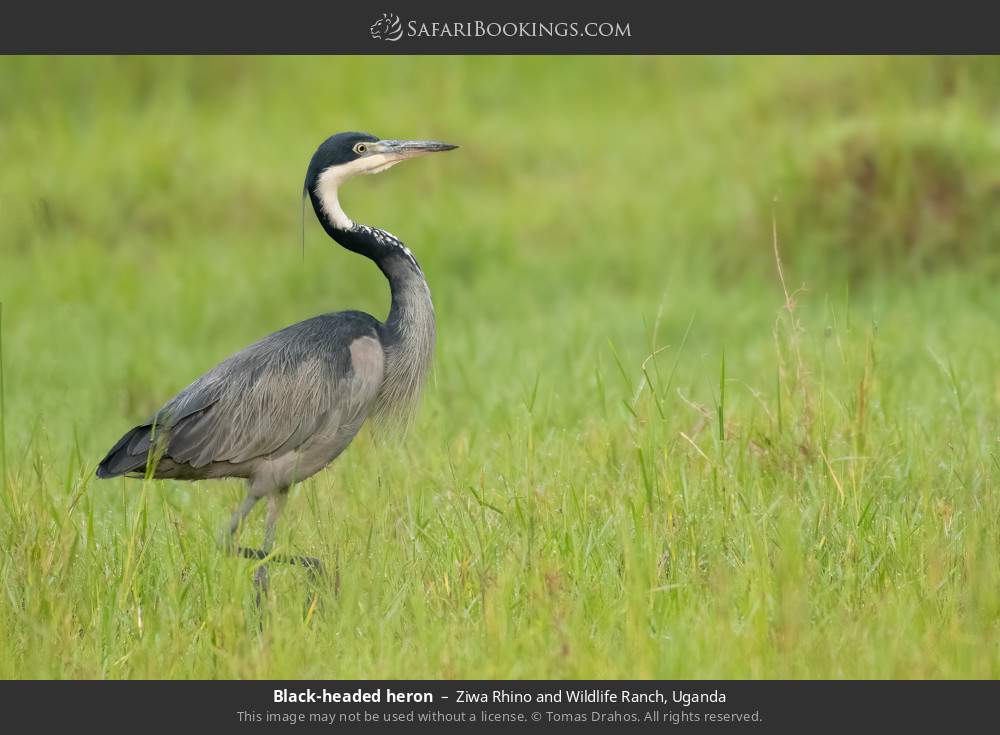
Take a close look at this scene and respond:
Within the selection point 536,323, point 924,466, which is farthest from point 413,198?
point 924,466

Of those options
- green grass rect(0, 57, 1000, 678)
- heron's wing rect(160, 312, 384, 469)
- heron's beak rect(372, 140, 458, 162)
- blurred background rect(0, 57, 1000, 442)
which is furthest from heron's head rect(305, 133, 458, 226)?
blurred background rect(0, 57, 1000, 442)

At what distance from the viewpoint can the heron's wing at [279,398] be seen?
532cm

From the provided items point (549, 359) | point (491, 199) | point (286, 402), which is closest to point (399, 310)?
point (286, 402)

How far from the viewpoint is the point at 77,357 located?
852 cm

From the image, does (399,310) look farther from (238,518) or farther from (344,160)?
(238,518)

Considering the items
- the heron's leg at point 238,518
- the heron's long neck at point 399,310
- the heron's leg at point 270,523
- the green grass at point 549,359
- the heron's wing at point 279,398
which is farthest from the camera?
the heron's long neck at point 399,310

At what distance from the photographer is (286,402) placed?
17.6 ft

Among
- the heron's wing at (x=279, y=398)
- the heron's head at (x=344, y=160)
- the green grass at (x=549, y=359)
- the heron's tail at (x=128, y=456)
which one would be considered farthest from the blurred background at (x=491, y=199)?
the heron's head at (x=344, y=160)

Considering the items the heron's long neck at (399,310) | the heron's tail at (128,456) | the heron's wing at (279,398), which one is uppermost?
the heron's long neck at (399,310)

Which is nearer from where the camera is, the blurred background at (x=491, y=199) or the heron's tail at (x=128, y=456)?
the heron's tail at (x=128, y=456)

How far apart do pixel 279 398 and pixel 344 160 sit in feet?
3.33

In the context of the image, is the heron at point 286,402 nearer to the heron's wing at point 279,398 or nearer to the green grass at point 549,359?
the heron's wing at point 279,398

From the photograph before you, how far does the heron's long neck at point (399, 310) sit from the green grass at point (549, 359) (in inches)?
15.1

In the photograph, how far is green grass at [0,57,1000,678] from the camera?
4.37 m
